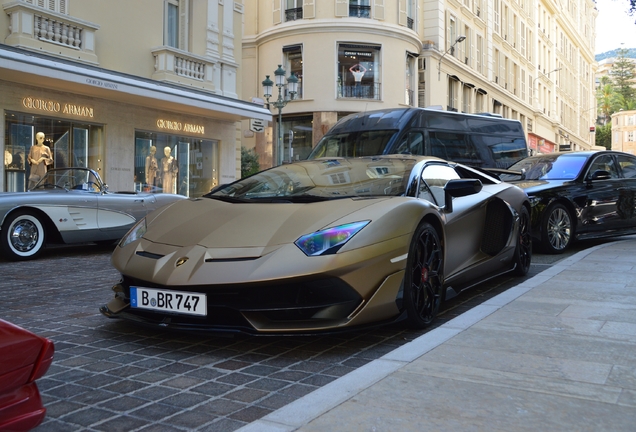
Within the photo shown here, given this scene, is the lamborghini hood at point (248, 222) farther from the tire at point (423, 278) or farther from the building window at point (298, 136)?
the building window at point (298, 136)

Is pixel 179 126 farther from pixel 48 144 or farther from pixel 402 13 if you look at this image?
pixel 402 13

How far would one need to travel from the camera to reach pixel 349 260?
3.50 meters

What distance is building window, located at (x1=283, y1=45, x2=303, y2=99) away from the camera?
28.2 m

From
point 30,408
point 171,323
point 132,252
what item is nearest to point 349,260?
point 171,323

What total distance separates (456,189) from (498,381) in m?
2.01

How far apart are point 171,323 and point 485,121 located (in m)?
13.7

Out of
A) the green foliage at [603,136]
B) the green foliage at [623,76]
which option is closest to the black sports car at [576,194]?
the green foliage at [603,136]

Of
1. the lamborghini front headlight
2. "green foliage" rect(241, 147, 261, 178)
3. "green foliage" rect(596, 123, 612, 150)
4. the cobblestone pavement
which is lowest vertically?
the cobblestone pavement

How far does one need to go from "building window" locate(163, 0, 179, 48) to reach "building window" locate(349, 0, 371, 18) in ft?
A: 40.0

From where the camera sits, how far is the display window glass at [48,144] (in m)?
13.1

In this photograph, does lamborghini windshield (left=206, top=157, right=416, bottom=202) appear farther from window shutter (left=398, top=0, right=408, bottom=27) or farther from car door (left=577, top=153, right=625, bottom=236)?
window shutter (left=398, top=0, right=408, bottom=27)

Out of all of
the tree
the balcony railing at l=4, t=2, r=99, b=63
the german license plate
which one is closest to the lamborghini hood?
the german license plate

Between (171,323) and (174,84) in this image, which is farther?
(174,84)

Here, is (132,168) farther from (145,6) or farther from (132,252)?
(132,252)
